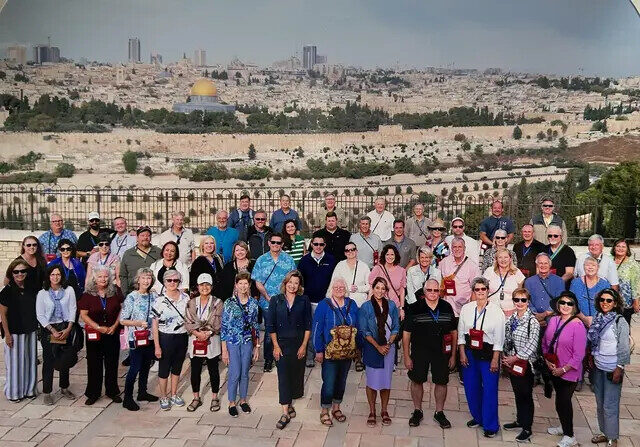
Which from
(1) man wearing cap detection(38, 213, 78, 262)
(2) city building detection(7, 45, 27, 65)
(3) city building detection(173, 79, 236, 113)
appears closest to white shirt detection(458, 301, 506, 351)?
(1) man wearing cap detection(38, 213, 78, 262)

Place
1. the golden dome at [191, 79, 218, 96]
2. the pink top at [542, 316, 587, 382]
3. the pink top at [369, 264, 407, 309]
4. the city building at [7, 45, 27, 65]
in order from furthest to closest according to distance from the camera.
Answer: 1. the golden dome at [191, 79, 218, 96]
2. the city building at [7, 45, 27, 65]
3. the pink top at [369, 264, 407, 309]
4. the pink top at [542, 316, 587, 382]

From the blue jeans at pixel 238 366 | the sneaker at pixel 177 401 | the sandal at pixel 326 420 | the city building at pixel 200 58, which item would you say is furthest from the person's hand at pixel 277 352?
the city building at pixel 200 58

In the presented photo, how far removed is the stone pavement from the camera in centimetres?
503

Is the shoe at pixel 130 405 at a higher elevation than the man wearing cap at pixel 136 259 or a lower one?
lower

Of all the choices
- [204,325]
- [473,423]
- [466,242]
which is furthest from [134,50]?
[473,423]

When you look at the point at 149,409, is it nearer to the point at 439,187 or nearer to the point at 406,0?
the point at 439,187

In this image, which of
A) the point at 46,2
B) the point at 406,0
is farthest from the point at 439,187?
the point at 46,2

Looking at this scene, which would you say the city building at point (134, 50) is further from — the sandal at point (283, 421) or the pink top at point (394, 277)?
the sandal at point (283, 421)

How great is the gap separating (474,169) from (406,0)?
8.96m

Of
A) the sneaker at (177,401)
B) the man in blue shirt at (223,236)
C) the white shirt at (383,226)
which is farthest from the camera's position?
the white shirt at (383,226)

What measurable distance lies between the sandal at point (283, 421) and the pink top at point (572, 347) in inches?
84.6

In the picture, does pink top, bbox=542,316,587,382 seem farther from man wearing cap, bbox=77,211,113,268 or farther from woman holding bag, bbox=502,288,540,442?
man wearing cap, bbox=77,211,113,268

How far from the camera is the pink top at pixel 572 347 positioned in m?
4.68

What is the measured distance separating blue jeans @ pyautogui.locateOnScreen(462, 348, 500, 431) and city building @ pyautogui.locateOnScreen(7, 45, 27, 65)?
36.7 m
